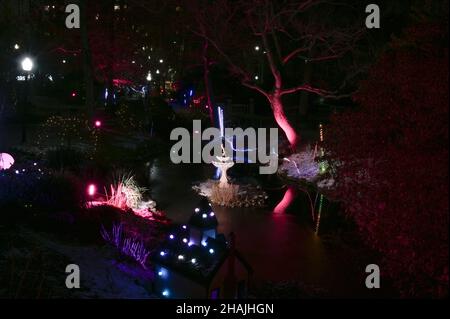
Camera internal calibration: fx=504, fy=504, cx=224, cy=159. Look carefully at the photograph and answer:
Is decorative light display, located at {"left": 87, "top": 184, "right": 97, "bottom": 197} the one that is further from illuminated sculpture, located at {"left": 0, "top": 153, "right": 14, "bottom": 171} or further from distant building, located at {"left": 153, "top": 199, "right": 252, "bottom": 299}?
distant building, located at {"left": 153, "top": 199, "right": 252, "bottom": 299}

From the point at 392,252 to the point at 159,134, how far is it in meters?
19.4

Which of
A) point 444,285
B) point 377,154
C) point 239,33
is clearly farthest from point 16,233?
point 239,33

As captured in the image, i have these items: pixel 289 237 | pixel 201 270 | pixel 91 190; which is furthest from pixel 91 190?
pixel 201 270

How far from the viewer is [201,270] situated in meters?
7.03

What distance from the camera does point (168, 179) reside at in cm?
1792

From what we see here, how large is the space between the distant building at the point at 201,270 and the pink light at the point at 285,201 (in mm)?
6871

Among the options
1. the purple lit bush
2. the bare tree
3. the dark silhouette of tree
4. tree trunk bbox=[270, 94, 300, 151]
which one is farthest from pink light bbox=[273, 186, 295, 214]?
the dark silhouette of tree

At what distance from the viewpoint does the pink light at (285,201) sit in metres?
14.5

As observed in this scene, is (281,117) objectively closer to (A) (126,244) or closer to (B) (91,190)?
(B) (91,190)

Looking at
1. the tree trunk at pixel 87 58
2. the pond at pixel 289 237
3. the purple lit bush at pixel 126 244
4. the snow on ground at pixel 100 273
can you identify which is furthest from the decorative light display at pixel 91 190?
the tree trunk at pixel 87 58

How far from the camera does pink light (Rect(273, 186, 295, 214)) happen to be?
14492 mm

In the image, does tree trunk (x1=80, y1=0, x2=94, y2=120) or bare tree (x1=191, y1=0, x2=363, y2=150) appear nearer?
tree trunk (x1=80, y1=0, x2=94, y2=120)

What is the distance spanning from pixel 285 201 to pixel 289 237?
3.74 metres

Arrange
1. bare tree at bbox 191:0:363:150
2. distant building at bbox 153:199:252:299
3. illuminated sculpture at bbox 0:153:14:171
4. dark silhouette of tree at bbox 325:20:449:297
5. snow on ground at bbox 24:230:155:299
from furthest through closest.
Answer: bare tree at bbox 191:0:363:150 → illuminated sculpture at bbox 0:153:14:171 → snow on ground at bbox 24:230:155:299 → distant building at bbox 153:199:252:299 → dark silhouette of tree at bbox 325:20:449:297
